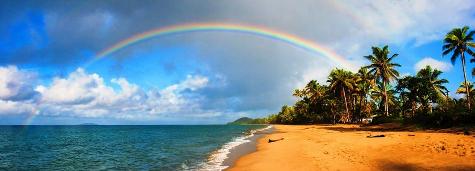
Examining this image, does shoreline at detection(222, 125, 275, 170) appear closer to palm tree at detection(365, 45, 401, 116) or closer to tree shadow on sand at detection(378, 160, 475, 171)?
tree shadow on sand at detection(378, 160, 475, 171)

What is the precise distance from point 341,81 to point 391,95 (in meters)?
21.2

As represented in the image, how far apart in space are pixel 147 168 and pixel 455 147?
64.0 feet

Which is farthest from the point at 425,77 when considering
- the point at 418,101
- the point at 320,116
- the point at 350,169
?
the point at 350,169

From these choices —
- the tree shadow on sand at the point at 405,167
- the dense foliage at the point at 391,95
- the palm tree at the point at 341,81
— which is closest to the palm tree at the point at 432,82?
the dense foliage at the point at 391,95

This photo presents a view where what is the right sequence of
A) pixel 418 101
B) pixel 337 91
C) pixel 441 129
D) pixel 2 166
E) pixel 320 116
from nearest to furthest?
pixel 2 166
pixel 441 129
pixel 418 101
pixel 337 91
pixel 320 116

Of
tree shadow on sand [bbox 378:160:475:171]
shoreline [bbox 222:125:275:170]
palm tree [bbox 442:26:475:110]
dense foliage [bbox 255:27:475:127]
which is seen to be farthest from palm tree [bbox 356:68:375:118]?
tree shadow on sand [bbox 378:160:475:171]

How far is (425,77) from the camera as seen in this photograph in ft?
241

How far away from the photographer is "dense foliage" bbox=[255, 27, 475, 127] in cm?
4178

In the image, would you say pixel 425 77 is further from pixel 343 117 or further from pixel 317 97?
pixel 317 97

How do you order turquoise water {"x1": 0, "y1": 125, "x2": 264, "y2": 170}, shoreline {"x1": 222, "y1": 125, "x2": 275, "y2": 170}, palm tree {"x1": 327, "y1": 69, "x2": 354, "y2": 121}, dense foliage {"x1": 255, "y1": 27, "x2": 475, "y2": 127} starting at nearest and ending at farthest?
shoreline {"x1": 222, "y1": 125, "x2": 275, "y2": 170}
turquoise water {"x1": 0, "y1": 125, "x2": 264, "y2": 170}
dense foliage {"x1": 255, "y1": 27, "x2": 475, "y2": 127}
palm tree {"x1": 327, "y1": 69, "x2": 354, "y2": 121}

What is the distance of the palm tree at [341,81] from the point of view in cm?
8485

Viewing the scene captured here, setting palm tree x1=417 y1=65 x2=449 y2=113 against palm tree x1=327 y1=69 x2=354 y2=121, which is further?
palm tree x1=327 y1=69 x2=354 y2=121

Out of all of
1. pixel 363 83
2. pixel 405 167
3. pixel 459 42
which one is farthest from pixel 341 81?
pixel 405 167

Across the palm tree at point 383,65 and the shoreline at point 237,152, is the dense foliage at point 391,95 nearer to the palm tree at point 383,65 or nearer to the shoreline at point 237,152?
the palm tree at point 383,65
